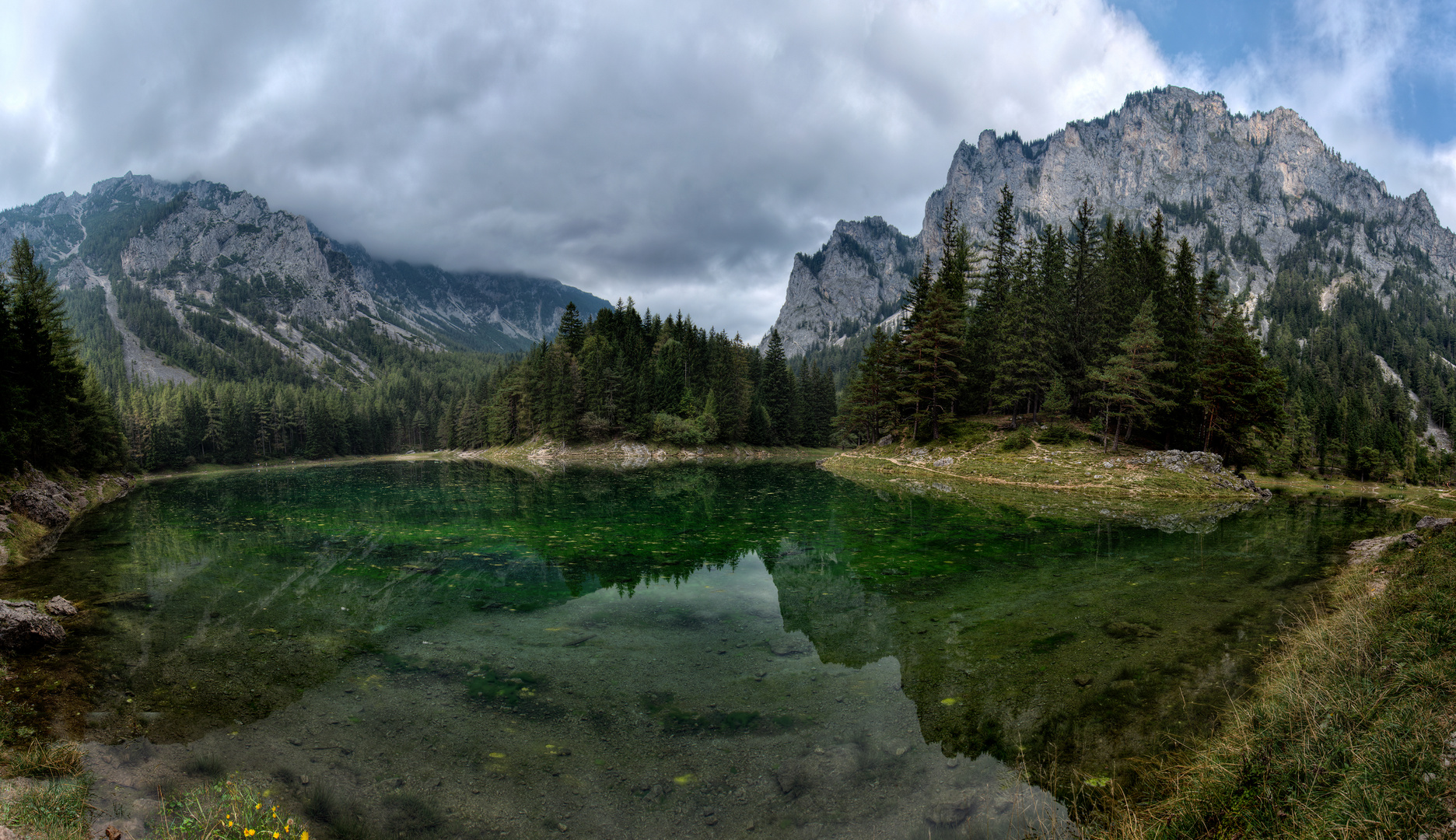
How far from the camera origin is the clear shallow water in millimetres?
6645

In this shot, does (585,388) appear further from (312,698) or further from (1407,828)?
(1407,828)

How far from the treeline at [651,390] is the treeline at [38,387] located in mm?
46643

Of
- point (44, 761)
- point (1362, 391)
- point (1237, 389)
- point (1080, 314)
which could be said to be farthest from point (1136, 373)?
point (1362, 391)

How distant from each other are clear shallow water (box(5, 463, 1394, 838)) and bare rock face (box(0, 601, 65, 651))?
28.9 inches

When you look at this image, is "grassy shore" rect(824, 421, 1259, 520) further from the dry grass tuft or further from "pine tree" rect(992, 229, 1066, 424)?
the dry grass tuft

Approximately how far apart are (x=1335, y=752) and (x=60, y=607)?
21.5m

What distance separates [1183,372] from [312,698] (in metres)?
54.6

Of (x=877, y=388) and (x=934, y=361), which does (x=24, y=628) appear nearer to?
(x=934, y=361)

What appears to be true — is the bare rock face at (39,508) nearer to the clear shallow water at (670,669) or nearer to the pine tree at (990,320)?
the clear shallow water at (670,669)

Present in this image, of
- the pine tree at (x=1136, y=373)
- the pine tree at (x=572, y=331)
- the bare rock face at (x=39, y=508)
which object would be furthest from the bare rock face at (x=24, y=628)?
the pine tree at (x=572, y=331)

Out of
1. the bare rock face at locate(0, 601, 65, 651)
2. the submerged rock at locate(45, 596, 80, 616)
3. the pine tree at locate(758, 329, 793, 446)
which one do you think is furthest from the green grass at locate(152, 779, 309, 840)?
the pine tree at locate(758, 329, 793, 446)

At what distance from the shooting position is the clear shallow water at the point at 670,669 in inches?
262

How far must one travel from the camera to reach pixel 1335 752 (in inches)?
208

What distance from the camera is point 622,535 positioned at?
22.7 meters
